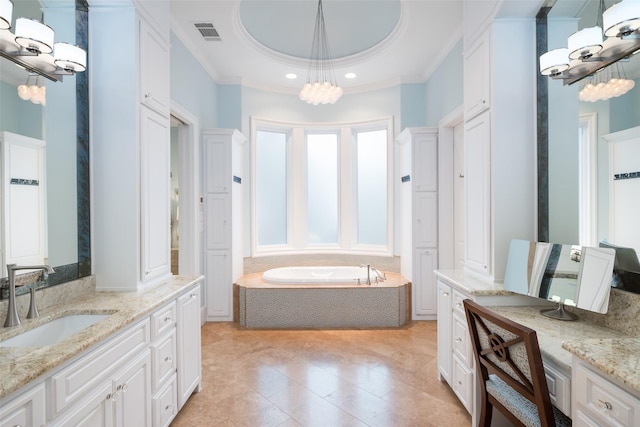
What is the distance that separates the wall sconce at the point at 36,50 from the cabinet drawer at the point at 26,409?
4.93 feet

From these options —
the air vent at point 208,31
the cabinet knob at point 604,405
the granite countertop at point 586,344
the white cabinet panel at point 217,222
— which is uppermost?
the air vent at point 208,31

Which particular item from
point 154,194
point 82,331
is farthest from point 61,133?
point 82,331

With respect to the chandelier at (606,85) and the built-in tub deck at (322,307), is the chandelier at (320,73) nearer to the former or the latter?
the built-in tub deck at (322,307)

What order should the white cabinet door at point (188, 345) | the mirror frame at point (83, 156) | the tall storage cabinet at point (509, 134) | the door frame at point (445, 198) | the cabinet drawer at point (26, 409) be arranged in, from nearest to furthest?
the cabinet drawer at point (26, 409) → the mirror frame at point (83, 156) → the white cabinet door at point (188, 345) → the tall storage cabinet at point (509, 134) → the door frame at point (445, 198)

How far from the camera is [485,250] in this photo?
7.89 ft

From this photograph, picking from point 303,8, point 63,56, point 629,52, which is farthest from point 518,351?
point 303,8

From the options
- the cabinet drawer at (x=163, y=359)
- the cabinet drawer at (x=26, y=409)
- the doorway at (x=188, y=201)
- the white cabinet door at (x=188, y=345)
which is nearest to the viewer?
the cabinet drawer at (x=26, y=409)

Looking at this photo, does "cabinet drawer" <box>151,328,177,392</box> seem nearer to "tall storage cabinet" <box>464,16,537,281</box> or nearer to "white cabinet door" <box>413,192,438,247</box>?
"tall storage cabinet" <box>464,16,537,281</box>

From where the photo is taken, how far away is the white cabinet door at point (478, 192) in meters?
2.38

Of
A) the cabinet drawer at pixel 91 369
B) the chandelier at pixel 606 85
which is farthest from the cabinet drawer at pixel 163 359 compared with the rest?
the chandelier at pixel 606 85

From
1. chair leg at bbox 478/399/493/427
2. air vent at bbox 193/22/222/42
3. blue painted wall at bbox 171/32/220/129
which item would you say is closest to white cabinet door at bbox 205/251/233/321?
blue painted wall at bbox 171/32/220/129

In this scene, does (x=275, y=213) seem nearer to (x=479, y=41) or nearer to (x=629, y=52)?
(x=479, y=41)

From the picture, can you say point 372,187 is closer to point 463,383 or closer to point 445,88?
point 445,88

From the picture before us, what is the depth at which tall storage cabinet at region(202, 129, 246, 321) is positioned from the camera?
3975 mm
